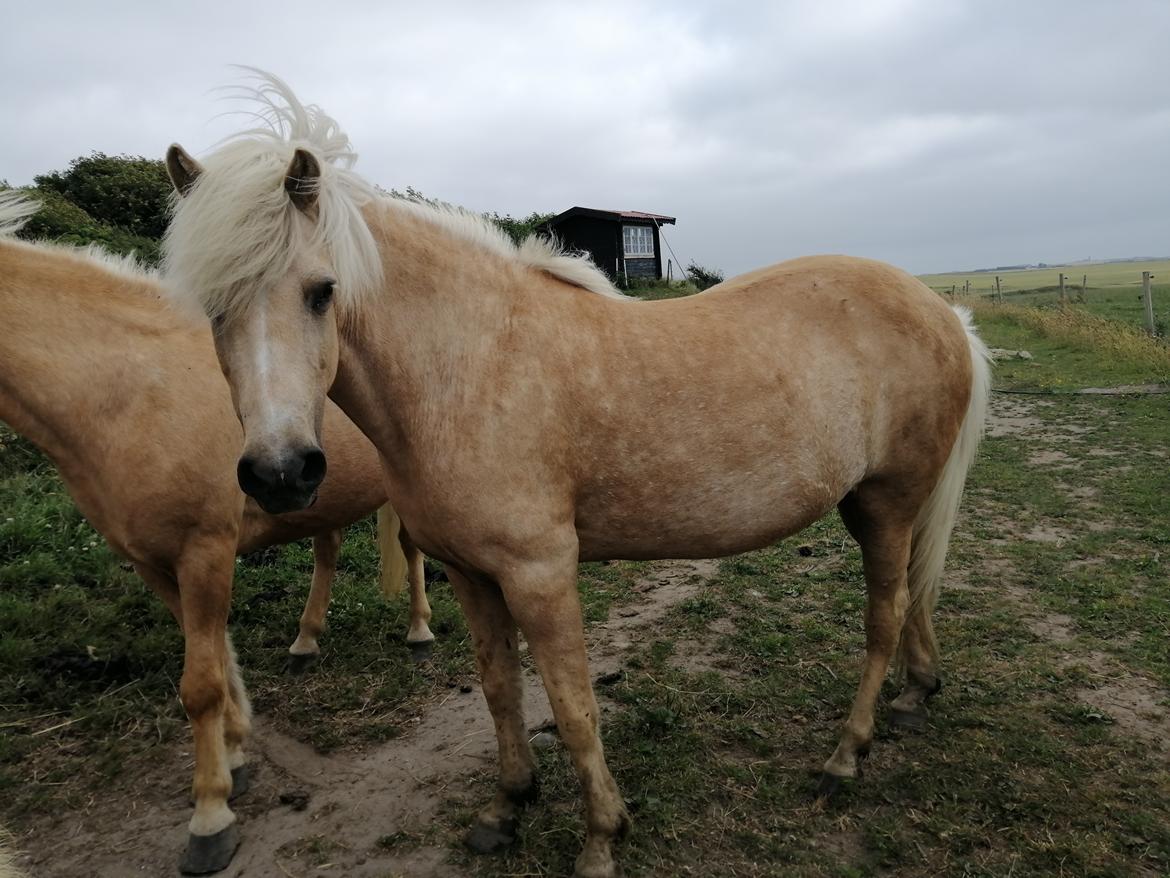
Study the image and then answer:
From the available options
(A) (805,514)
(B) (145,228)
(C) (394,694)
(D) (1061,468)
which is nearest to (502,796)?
(C) (394,694)

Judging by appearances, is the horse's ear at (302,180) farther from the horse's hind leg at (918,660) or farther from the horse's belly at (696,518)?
the horse's hind leg at (918,660)

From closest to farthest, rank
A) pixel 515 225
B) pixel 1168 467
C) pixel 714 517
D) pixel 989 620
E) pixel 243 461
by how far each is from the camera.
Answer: pixel 243 461
pixel 714 517
pixel 989 620
pixel 1168 467
pixel 515 225

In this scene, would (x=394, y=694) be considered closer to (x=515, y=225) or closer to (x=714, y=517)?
(x=714, y=517)

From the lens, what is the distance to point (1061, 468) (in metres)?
7.29

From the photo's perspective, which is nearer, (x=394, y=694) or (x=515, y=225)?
(x=394, y=694)

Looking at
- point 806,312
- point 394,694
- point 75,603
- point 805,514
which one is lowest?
point 394,694

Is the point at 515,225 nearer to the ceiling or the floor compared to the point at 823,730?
nearer to the ceiling

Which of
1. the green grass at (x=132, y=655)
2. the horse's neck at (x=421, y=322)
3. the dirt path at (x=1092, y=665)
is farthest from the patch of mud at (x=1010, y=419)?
the horse's neck at (x=421, y=322)

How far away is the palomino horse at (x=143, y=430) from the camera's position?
2.66m

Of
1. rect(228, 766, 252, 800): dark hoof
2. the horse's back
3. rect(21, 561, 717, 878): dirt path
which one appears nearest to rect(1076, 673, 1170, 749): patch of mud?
the horse's back

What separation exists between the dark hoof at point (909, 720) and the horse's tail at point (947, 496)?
0.52 m

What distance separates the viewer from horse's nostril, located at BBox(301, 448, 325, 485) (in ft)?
5.49

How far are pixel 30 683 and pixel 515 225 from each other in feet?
69.7

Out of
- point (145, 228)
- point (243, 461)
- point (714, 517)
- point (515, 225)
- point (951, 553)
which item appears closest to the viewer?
point (243, 461)
